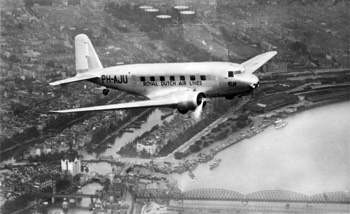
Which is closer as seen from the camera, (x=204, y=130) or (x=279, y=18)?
(x=204, y=130)

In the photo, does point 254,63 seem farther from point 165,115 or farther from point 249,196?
point 249,196

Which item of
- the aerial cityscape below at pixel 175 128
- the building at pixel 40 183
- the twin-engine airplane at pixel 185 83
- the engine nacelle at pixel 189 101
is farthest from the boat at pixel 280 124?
the engine nacelle at pixel 189 101

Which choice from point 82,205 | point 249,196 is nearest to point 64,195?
point 82,205

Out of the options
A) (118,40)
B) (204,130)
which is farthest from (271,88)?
(118,40)

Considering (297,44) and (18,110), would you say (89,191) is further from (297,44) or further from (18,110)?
(297,44)

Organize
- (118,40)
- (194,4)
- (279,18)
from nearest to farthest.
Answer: (194,4) → (118,40) → (279,18)

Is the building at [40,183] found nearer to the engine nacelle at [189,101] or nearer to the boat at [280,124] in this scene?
the boat at [280,124]
